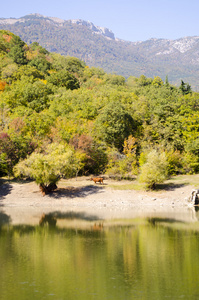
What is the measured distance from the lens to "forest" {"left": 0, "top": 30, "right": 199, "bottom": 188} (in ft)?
168

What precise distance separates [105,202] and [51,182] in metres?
8.20

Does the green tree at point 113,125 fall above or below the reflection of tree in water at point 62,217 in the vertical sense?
above

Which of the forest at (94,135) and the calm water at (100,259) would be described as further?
the forest at (94,135)

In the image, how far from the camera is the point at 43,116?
65250 mm

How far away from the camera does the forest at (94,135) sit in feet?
168

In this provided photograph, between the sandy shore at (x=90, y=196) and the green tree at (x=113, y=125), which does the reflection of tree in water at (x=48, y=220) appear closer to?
the sandy shore at (x=90, y=196)

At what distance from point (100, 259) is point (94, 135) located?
41.7 m

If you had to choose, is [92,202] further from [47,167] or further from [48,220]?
[48,220]

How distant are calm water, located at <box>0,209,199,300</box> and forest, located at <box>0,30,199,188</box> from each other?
47.3ft

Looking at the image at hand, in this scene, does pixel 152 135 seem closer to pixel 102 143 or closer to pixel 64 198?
pixel 102 143

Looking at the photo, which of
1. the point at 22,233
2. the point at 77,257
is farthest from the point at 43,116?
the point at 77,257

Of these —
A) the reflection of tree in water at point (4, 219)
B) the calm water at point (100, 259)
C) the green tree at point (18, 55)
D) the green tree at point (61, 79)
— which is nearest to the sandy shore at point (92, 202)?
the reflection of tree in water at point (4, 219)

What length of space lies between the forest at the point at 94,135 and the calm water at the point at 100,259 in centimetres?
1443

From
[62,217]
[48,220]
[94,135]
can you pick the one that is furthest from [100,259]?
[94,135]
